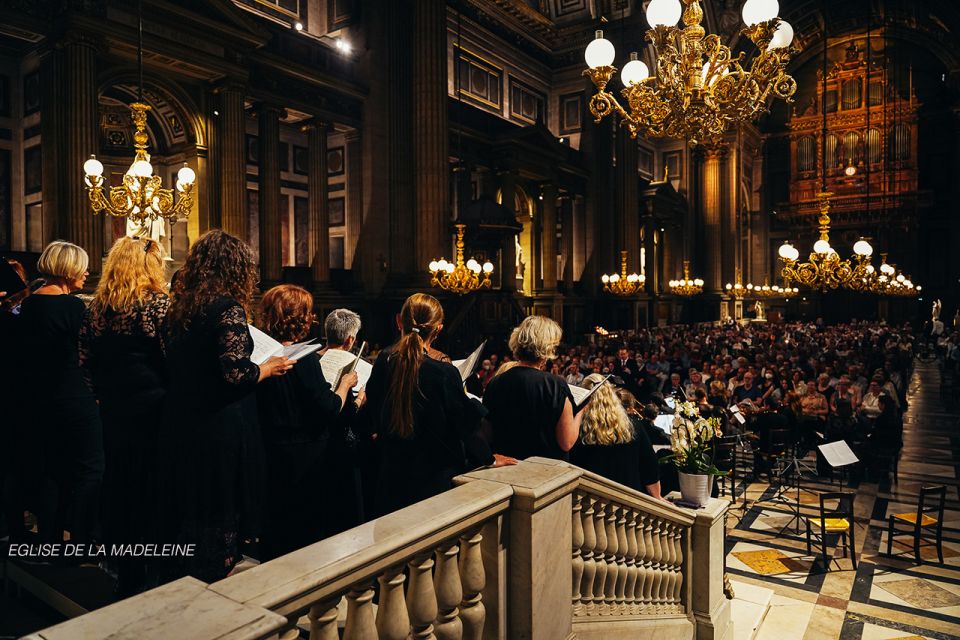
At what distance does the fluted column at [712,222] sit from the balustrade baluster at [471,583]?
35.8 meters

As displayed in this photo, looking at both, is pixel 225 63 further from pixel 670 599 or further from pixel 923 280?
pixel 923 280

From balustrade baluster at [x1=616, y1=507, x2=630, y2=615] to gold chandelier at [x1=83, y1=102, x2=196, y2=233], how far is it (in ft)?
25.2

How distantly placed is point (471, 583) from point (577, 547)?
2.94 feet

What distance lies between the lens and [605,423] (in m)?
4.08

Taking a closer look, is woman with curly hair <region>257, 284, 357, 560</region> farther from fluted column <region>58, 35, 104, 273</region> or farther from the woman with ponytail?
fluted column <region>58, 35, 104, 273</region>

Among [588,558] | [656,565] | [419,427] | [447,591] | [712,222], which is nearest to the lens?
[447,591]

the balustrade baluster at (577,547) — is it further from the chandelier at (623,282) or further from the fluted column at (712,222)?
the fluted column at (712,222)

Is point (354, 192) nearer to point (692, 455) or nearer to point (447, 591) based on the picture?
point (692, 455)

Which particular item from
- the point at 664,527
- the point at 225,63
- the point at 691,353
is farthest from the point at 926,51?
the point at 664,527

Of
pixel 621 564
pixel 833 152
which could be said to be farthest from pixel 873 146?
pixel 621 564

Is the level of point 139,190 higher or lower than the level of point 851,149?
lower

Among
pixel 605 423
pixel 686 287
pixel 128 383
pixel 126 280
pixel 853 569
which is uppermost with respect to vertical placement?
pixel 686 287

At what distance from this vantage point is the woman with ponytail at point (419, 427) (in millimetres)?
2936

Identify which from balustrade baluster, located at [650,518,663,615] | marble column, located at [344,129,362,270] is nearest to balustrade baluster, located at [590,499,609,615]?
balustrade baluster, located at [650,518,663,615]
